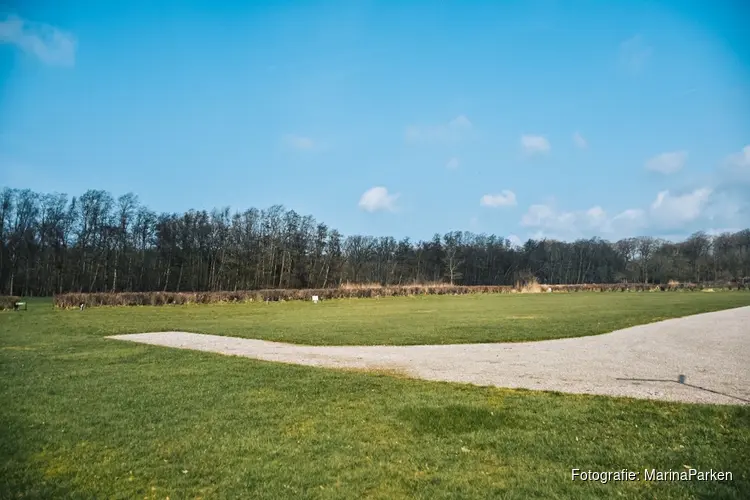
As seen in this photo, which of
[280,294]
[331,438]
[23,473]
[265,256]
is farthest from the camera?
[265,256]

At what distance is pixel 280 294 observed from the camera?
4884 cm

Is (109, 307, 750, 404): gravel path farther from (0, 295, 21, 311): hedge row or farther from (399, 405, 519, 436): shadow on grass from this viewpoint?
(0, 295, 21, 311): hedge row

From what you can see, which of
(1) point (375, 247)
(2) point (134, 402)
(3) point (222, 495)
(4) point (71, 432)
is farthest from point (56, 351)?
(1) point (375, 247)

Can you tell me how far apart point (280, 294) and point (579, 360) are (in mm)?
39941

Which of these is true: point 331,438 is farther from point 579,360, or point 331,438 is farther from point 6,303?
point 6,303

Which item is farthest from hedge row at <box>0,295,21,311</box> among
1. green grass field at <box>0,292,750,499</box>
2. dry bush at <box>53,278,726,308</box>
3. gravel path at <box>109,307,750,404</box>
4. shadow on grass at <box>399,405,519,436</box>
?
shadow on grass at <box>399,405,519,436</box>

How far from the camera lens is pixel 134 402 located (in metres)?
7.95

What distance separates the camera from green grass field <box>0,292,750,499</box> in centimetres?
479

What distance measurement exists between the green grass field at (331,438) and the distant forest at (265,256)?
198 ft

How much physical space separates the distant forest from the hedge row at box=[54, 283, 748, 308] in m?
24.6

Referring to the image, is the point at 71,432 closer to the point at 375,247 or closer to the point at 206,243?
the point at 206,243

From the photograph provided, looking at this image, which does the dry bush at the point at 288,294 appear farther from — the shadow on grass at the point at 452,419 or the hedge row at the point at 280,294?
the shadow on grass at the point at 452,419

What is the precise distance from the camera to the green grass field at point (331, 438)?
4.79 m

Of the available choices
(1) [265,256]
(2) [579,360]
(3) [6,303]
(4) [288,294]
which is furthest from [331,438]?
(1) [265,256]
